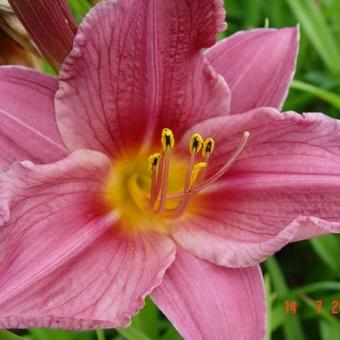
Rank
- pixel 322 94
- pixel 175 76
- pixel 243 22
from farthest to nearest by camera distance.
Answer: pixel 243 22, pixel 322 94, pixel 175 76

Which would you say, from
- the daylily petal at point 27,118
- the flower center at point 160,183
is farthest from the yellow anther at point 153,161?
the daylily petal at point 27,118

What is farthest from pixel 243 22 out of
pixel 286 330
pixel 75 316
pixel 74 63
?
pixel 75 316

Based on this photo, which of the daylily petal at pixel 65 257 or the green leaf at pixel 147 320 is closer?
the daylily petal at pixel 65 257

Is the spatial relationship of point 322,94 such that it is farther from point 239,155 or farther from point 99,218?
point 99,218

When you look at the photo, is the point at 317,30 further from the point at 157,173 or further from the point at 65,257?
the point at 65,257
